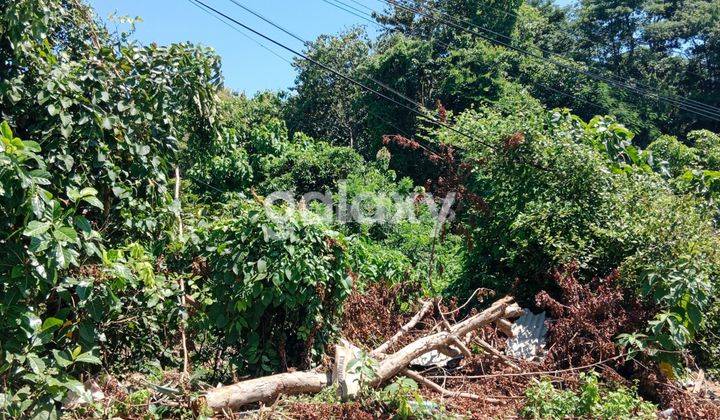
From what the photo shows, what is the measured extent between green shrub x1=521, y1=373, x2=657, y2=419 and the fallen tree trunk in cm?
90

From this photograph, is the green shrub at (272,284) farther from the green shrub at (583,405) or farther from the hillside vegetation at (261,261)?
the green shrub at (583,405)

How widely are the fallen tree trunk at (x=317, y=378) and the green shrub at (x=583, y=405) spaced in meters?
0.90

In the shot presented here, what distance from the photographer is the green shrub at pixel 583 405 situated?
472 centimetres

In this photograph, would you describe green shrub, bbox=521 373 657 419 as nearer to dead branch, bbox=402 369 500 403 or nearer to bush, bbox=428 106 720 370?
dead branch, bbox=402 369 500 403

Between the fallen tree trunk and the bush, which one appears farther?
the bush

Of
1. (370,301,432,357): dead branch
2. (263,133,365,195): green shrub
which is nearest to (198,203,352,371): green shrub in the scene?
(370,301,432,357): dead branch

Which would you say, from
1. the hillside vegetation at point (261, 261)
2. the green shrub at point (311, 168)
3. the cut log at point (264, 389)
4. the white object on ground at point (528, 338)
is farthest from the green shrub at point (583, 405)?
the green shrub at point (311, 168)

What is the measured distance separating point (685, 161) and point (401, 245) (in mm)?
6420

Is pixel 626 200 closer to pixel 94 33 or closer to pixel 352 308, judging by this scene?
pixel 352 308

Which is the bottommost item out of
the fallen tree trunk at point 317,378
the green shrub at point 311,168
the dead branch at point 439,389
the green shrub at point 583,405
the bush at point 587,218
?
the green shrub at point 583,405

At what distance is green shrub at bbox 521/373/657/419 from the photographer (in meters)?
4.72

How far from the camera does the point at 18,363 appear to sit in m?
3.96

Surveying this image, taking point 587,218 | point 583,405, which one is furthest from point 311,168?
point 583,405

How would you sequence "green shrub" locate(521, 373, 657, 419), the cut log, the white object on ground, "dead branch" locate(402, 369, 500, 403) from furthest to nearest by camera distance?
the white object on ground
"dead branch" locate(402, 369, 500, 403)
"green shrub" locate(521, 373, 657, 419)
the cut log
